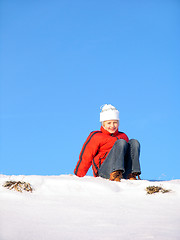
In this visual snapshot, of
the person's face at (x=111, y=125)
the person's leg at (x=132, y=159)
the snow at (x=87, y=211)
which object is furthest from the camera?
the person's face at (x=111, y=125)

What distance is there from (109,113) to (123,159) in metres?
1.29

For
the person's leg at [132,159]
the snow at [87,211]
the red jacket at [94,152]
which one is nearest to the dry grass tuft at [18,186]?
the snow at [87,211]

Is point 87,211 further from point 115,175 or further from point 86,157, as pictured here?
point 86,157

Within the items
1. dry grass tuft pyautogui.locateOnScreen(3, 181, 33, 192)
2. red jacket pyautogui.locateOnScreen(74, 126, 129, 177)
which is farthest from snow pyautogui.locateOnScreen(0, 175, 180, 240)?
red jacket pyautogui.locateOnScreen(74, 126, 129, 177)

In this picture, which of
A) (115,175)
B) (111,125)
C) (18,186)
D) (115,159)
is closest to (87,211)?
(18,186)

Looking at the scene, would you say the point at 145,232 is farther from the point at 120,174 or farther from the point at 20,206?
the point at 120,174

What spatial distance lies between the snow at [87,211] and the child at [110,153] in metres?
0.74

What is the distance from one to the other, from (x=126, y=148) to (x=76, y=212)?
93.7 inches

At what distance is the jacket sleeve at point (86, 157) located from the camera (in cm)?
571

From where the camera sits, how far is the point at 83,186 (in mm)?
4199

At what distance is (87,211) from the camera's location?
3189 millimetres

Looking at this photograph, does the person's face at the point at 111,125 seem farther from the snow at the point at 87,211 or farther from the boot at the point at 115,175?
the snow at the point at 87,211

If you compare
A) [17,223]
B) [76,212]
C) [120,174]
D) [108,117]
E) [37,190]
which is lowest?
[17,223]

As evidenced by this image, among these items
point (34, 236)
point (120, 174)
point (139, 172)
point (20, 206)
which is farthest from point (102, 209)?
point (139, 172)
